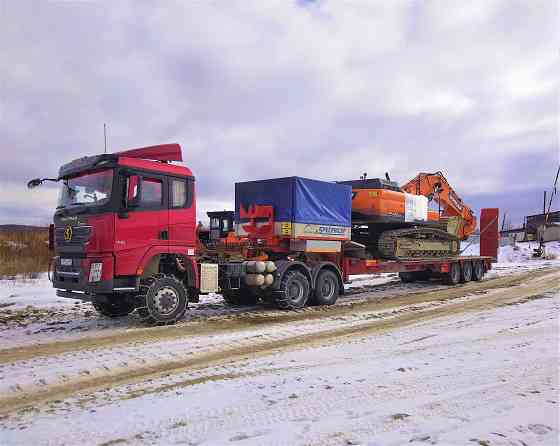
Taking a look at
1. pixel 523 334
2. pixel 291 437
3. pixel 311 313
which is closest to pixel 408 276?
pixel 311 313

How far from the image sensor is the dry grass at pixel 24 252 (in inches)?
720

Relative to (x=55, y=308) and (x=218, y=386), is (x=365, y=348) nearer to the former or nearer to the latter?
(x=218, y=386)

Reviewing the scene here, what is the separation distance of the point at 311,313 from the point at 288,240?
1962 millimetres

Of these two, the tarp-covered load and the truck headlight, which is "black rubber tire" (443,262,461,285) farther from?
the truck headlight

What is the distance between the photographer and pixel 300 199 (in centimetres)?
1066

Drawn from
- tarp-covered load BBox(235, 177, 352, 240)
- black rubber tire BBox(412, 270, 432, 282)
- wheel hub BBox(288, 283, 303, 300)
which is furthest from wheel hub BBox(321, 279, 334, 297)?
black rubber tire BBox(412, 270, 432, 282)

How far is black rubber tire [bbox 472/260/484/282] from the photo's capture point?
1722cm

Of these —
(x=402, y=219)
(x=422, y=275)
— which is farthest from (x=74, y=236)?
(x=422, y=275)

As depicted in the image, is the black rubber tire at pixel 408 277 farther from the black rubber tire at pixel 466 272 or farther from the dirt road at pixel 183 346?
the dirt road at pixel 183 346

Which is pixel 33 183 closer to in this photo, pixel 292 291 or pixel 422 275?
pixel 292 291

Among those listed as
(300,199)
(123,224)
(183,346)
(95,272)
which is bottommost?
(183,346)

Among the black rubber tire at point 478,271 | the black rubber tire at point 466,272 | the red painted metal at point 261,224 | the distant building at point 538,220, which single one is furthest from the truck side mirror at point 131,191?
the distant building at point 538,220

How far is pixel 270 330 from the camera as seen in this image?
7.90 meters

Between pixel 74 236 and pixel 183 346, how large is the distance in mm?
3090
